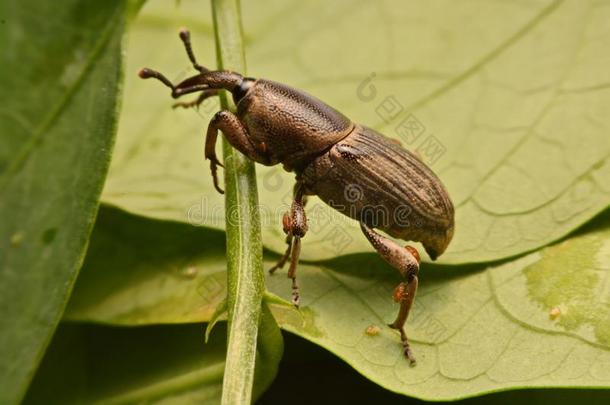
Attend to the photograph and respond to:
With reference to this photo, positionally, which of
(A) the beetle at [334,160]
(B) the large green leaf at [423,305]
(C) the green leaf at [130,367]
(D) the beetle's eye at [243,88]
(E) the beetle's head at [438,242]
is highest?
(D) the beetle's eye at [243,88]

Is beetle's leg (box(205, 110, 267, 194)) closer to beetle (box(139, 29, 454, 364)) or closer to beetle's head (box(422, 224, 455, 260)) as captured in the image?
beetle (box(139, 29, 454, 364))

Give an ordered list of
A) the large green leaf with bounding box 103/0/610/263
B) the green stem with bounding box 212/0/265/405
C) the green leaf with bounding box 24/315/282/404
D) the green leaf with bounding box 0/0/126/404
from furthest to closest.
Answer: the large green leaf with bounding box 103/0/610/263, the green leaf with bounding box 24/315/282/404, the green leaf with bounding box 0/0/126/404, the green stem with bounding box 212/0/265/405

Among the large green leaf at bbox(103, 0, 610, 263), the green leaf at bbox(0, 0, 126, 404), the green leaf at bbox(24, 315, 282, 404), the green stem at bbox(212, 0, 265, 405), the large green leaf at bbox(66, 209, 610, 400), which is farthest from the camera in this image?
the large green leaf at bbox(103, 0, 610, 263)

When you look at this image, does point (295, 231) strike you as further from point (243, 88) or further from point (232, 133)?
point (243, 88)

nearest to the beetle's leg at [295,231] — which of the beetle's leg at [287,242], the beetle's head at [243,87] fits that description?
the beetle's leg at [287,242]

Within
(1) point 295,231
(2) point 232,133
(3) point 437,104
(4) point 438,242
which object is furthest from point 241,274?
(3) point 437,104

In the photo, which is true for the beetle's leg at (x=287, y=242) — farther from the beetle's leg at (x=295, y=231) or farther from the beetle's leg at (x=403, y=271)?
the beetle's leg at (x=403, y=271)

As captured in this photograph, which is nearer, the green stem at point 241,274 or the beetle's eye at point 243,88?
the green stem at point 241,274

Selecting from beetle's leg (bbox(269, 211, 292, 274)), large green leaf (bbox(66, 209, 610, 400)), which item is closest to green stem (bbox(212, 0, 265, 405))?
beetle's leg (bbox(269, 211, 292, 274))
